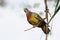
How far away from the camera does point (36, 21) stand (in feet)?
3.27

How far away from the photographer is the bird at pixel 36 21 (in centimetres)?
99

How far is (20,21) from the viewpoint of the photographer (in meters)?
1.05

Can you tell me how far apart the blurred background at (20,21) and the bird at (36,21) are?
2cm

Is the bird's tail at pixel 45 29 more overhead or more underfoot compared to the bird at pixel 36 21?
more underfoot

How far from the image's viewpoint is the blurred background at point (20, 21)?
1021 millimetres

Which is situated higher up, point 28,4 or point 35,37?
point 28,4

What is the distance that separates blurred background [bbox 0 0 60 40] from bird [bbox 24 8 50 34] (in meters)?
0.02

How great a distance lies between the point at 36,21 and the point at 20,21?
80 millimetres

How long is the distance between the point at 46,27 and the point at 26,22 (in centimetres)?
8

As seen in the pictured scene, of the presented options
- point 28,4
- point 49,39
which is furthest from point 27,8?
point 49,39

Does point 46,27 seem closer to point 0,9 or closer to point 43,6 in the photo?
point 43,6

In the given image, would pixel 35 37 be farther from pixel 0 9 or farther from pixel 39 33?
pixel 0 9

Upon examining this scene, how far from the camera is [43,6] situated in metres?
1.04

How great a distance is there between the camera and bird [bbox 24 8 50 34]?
99cm
